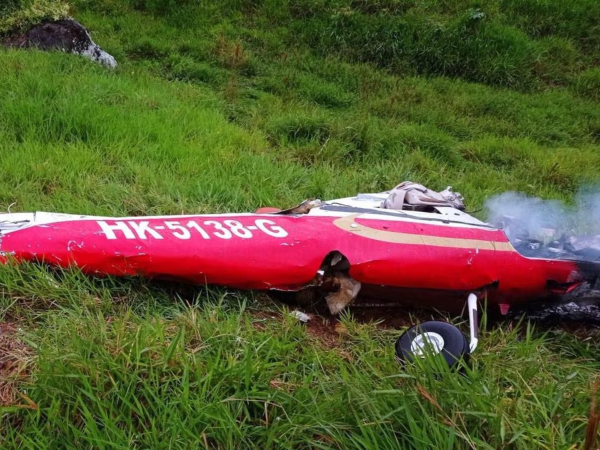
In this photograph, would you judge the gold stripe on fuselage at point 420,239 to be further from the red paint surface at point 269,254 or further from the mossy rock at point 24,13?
the mossy rock at point 24,13

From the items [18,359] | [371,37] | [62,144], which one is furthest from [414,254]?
[371,37]

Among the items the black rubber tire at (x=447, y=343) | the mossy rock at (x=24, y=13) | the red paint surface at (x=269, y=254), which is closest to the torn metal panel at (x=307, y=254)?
the red paint surface at (x=269, y=254)

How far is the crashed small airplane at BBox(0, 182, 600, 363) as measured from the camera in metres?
2.31

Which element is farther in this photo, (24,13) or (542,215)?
(24,13)

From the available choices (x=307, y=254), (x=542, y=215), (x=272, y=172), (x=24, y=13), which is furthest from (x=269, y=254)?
(x=24, y=13)

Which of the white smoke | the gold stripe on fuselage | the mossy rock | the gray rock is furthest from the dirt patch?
the mossy rock

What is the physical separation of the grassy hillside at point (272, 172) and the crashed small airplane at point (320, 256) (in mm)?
127

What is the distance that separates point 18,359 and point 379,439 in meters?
1.28

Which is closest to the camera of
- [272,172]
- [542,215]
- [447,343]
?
[447,343]

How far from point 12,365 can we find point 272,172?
89.8 inches

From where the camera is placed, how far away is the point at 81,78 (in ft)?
15.6

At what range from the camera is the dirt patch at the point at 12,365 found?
67.8 inches

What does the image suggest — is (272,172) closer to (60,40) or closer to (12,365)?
(12,365)

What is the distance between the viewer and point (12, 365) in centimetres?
187
